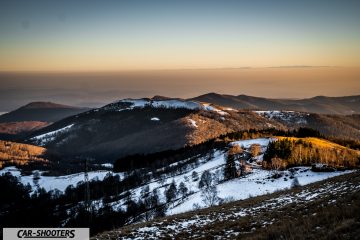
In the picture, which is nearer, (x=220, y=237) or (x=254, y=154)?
(x=220, y=237)

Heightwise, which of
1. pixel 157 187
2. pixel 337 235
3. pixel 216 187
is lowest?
pixel 157 187

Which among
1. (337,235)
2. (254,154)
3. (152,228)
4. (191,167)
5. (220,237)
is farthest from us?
(191,167)

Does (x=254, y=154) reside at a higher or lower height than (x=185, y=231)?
lower

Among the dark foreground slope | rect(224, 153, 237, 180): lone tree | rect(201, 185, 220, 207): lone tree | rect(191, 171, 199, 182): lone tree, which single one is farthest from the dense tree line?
the dark foreground slope

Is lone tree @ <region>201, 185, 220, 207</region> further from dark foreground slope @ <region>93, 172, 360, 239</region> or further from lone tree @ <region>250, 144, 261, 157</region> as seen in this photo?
dark foreground slope @ <region>93, 172, 360, 239</region>

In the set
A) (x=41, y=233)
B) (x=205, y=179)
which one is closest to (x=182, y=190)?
(x=205, y=179)

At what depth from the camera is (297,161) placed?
140125mm

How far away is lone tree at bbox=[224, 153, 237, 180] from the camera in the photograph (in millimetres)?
136250

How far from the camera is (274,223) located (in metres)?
30.2

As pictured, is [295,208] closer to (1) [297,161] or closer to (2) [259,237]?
(2) [259,237]

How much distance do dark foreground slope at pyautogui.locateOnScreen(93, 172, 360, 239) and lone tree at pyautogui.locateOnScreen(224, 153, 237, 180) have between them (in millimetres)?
90972

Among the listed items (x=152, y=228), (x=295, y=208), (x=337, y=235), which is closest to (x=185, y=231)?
(x=152, y=228)

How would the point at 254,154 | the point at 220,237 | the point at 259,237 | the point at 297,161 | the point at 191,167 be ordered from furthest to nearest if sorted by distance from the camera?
the point at 191,167 → the point at 254,154 → the point at 297,161 → the point at 220,237 → the point at 259,237

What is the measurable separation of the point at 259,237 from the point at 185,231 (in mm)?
11267
